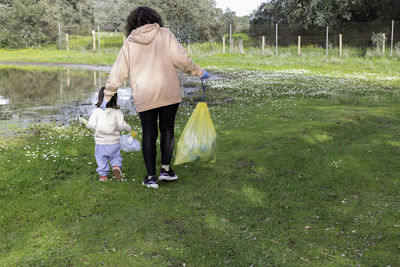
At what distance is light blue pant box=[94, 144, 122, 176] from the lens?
632 centimetres

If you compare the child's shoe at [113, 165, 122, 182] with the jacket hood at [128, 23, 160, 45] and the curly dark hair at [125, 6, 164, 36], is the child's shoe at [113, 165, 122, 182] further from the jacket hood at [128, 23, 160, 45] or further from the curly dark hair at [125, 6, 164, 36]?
the curly dark hair at [125, 6, 164, 36]

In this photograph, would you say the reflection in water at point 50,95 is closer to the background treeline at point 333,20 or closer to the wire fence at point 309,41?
the wire fence at point 309,41

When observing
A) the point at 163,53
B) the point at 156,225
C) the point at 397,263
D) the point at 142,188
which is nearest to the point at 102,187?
the point at 142,188

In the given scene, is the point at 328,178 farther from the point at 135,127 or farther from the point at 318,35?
the point at 318,35

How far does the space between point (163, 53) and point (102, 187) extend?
2029 mm

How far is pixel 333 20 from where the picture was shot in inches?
1398

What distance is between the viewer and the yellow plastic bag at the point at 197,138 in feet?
21.3

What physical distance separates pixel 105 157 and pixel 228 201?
1993mm

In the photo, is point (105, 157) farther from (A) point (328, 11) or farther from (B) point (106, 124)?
(A) point (328, 11)

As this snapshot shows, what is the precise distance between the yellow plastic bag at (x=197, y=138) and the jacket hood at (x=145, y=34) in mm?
1362

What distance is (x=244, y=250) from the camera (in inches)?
169

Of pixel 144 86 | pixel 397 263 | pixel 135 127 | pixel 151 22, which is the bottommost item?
pixel 397 263

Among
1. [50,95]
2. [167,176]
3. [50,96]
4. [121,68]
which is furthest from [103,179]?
[50,95]

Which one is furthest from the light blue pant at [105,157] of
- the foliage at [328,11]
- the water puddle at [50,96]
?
the foliage at [328,11]
